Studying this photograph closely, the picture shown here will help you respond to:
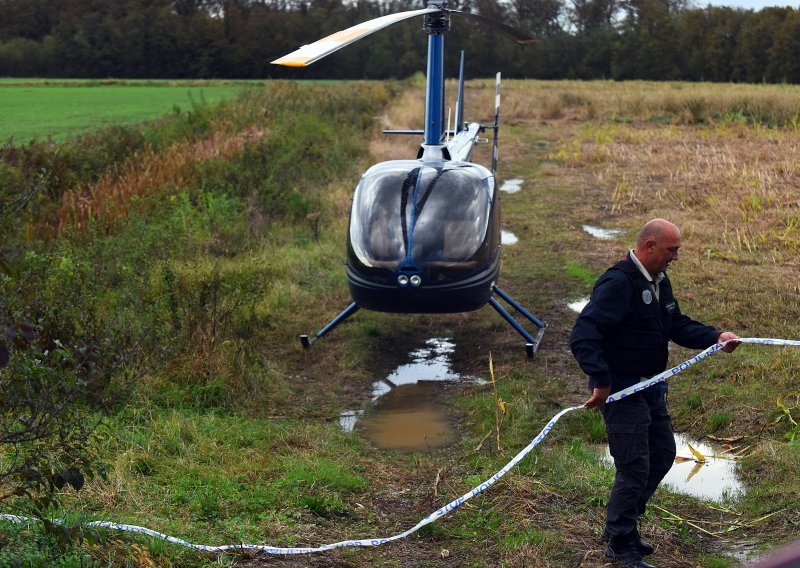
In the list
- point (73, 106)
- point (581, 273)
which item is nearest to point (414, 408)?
point (581, 273)

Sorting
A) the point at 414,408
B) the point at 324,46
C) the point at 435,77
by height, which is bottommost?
the point at 414,408

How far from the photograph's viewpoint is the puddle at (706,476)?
607 centimetres

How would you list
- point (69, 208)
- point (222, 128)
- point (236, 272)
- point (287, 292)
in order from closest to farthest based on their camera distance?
1. point (236, 272)
2. point (287, 292)
3. point (69, 208)
4. point (222, 128)

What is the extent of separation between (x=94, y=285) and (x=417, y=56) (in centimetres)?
8348

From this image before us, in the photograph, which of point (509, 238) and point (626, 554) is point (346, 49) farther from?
point (626, 554)

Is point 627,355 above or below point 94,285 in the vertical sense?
above

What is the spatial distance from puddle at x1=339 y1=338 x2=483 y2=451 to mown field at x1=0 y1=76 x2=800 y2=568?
17 cm

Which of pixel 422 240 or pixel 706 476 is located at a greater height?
pixel 422 240

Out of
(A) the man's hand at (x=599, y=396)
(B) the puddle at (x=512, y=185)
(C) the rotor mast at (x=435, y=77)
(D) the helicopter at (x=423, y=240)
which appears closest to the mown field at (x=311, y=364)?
(B) the puddle at (x=512, y=185)

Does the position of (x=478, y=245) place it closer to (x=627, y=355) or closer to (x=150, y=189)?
(x=627, y=355)

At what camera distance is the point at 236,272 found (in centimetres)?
1005

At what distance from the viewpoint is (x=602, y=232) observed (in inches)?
594

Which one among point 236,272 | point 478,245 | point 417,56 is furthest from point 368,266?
point 417,56

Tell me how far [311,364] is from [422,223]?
68.6 inches
